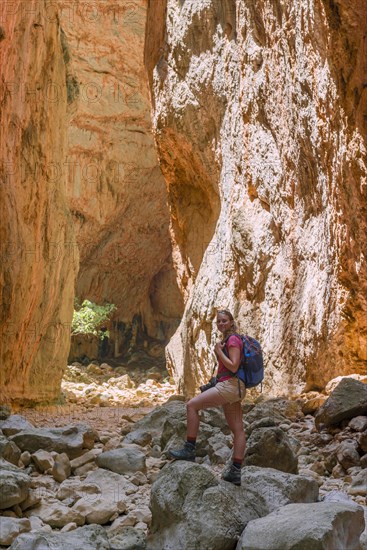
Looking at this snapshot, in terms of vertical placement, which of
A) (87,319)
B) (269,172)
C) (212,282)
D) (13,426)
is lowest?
(13,426)

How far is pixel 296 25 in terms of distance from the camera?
9.66 meters

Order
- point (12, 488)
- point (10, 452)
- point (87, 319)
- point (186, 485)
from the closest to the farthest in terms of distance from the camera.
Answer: point (186, 485)
point (12, 488)
point (10, 452)
point (87, 319)

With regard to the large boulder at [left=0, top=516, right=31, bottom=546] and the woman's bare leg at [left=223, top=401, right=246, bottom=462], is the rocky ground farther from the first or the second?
the woman's bare leg at [left=223, top=401, right=246, bottom=462]

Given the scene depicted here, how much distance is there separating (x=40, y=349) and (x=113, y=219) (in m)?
11.5

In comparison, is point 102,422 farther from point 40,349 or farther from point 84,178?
point 84,178

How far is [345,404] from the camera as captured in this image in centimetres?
611

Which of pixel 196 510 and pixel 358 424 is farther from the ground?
pixel 358 424

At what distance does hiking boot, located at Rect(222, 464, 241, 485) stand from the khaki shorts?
1.25 feet

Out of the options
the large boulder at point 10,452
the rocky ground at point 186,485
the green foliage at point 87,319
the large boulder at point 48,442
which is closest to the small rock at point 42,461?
the rocky ground at point 186,485

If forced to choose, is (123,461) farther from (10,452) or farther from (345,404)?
(345,404)

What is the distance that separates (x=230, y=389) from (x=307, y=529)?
3.80 feet

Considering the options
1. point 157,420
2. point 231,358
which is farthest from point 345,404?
point 231,358

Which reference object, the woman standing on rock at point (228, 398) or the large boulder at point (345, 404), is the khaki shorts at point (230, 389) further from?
the large boulder at point (345, 404)

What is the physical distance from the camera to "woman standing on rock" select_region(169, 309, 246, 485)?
13.1 feet
